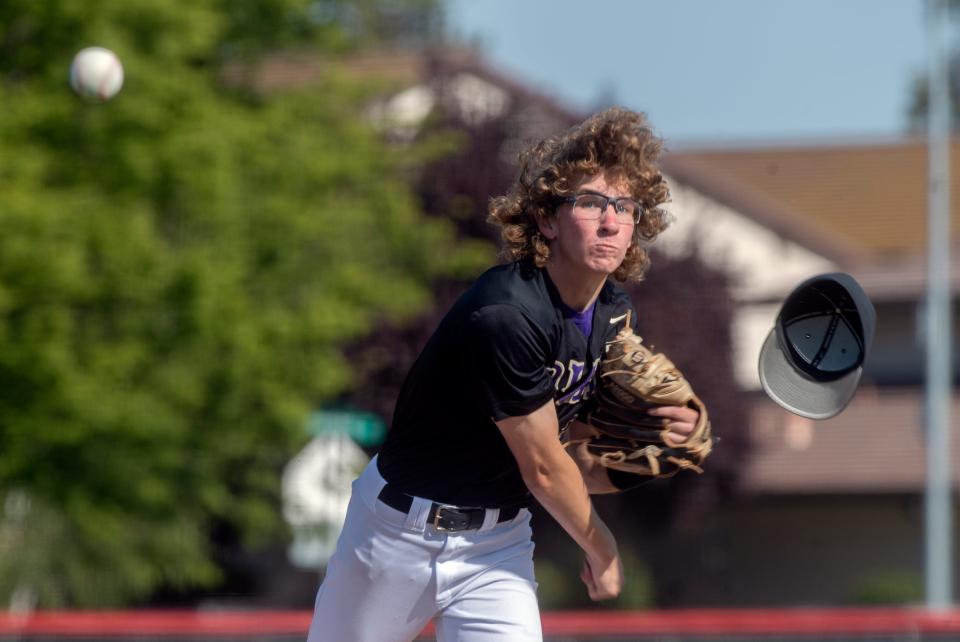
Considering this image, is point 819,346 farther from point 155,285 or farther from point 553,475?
point 155,285

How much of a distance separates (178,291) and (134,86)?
230 centimetres

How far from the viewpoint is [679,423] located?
415 cm

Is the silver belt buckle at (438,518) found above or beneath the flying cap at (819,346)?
beneath

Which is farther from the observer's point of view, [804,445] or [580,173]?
[804,445]

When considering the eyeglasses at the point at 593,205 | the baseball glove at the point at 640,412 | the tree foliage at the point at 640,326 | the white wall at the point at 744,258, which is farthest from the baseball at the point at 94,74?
the white wall at the point at 744,258

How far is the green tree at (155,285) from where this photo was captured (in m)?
15.7

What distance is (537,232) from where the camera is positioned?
13.3ft

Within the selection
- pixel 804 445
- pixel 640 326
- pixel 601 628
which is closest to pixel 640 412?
pixel 601 628

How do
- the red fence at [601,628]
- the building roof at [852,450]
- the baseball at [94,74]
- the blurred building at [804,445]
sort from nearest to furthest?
the red fence at [601,628], the baseball at [94,74], the blurred building at [804,445], the building roof at [852,450]

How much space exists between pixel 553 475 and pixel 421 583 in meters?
0.50

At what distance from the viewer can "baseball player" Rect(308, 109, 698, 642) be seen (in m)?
3.87

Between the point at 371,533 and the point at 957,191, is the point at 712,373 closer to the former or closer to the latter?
the point at 957,191

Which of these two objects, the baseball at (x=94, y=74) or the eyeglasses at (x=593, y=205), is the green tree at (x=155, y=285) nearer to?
A: the baseball at (x=94, y=74)

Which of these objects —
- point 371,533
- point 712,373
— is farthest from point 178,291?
point 371,533
